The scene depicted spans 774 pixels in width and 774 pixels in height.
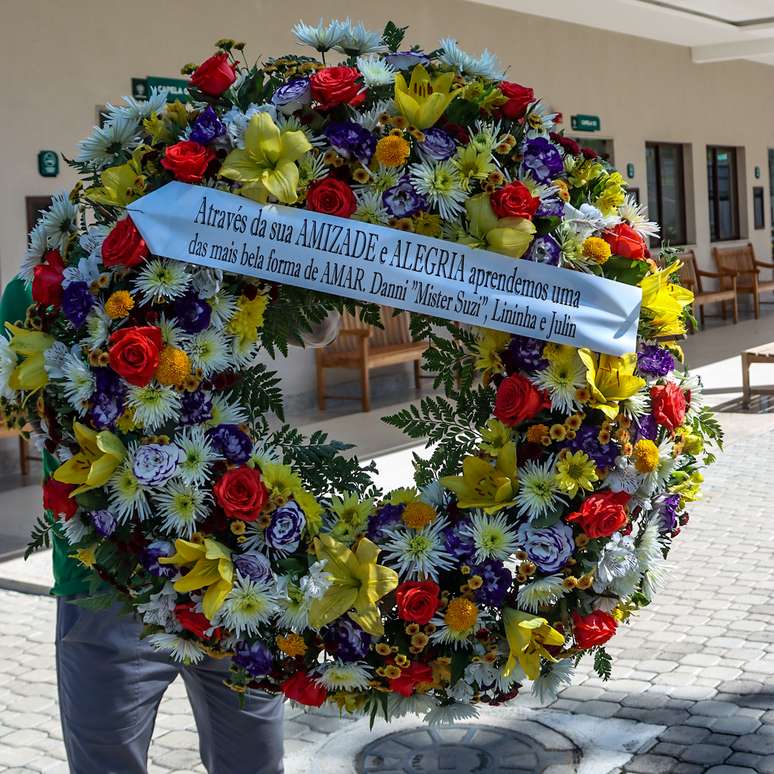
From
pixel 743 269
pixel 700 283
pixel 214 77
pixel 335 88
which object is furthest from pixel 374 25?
pixel 335 88

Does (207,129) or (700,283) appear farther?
(700,283)

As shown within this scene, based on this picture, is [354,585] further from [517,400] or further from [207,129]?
[207,129]

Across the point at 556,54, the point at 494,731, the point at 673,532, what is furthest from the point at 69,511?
the point at 556,54

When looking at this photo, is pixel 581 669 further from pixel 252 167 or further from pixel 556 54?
pixel 556 54

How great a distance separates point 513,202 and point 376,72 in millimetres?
439

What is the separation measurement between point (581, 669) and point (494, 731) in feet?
2.63

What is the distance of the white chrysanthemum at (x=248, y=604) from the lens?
8.30ft

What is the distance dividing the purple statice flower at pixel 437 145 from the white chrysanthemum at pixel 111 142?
0.67 m

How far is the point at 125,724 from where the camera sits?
9.51ft

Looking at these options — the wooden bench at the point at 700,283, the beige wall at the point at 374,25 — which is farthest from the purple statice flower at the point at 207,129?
the wooden bench at the point at 700,283

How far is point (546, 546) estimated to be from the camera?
2.60 meters

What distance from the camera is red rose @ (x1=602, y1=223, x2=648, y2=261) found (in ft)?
9.20

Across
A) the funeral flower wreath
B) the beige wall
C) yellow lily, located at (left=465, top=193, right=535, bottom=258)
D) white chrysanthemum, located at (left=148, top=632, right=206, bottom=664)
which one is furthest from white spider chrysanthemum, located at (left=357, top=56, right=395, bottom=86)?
the beige wall

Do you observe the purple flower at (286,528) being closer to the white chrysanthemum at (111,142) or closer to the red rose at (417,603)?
the red rose at (417,603)
